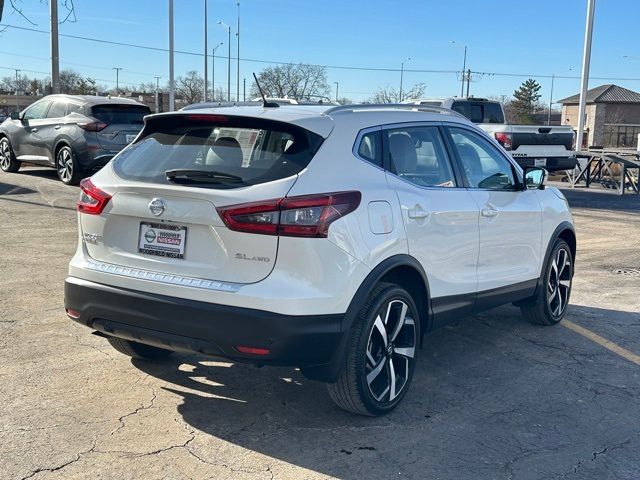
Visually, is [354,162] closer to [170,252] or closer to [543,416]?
[170,252]

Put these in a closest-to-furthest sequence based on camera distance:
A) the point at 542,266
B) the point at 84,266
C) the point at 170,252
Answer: the point at 170,252 < the point at 84,266 < the point at 542,266

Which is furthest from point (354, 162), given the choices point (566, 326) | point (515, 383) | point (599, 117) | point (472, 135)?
point (599, 117)

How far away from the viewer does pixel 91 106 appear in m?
14.0

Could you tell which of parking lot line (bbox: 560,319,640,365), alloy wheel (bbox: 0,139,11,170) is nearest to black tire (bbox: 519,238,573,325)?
parking lot line (bbox: 560,319,640,365)

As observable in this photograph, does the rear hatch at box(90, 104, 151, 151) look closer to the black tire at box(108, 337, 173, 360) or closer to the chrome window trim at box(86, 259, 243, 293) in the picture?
the black tire at box(108, 337, 173, 360)

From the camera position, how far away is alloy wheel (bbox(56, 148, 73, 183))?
14023 millimetres

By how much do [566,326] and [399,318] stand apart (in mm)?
2775

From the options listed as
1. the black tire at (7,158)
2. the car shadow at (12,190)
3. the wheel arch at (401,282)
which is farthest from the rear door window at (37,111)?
the wheel arch at (401,282)

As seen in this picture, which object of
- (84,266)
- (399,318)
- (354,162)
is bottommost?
(399,318)

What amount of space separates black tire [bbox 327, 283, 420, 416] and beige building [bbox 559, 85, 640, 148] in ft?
266

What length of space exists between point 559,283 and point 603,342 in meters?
0.68

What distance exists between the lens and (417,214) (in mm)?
4387

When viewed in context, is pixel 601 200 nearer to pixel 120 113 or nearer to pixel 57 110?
pixel 120 113

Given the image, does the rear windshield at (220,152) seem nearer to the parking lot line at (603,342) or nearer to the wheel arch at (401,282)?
the wheel arch at (401,282)
